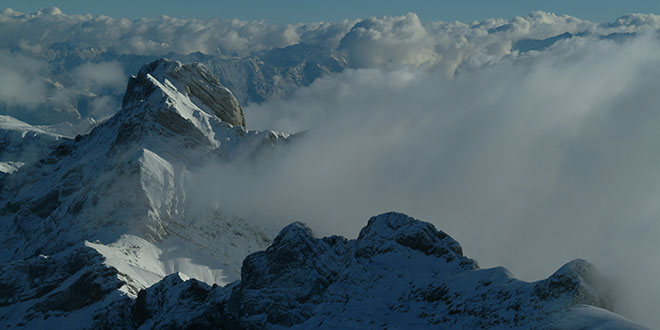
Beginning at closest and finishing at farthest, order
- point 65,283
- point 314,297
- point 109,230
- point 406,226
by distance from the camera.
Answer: point 314,297, point 406,226, point 65,283, point 109,230

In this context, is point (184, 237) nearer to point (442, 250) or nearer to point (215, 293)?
point (215, 293)

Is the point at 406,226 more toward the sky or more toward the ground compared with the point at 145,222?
more toward the ground

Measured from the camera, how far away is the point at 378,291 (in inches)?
2810

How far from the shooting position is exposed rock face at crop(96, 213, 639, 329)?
5816 centimetres

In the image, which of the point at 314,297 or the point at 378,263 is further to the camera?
the point at 378,263

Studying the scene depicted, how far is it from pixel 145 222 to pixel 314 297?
13172 centimetres

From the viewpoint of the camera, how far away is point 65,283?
13700cm

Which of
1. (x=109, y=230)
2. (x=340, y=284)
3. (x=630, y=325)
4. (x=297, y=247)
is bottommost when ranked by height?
(x=630, y=325)

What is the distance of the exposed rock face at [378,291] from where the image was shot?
58156 millimetres

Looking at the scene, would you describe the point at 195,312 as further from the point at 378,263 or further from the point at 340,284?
the point at 378,263

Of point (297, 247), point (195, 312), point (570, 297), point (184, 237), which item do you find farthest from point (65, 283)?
point (570, 297)

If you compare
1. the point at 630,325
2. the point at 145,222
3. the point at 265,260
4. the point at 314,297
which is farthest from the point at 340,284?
the point at 145,222

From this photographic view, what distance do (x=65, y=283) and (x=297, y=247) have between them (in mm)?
84894

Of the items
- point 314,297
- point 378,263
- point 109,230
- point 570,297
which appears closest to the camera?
point 570,297
